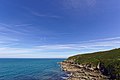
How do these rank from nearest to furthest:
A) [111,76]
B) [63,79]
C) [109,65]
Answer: [111,76], [109,65], [63,79]

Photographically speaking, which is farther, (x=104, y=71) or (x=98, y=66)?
(x=98, y=66)

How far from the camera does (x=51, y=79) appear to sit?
68.1 m

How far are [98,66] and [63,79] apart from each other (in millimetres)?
17591

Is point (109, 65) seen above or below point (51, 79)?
above

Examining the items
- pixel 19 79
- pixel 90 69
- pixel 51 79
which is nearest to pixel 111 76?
pixel 90 69

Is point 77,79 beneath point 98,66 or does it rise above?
beneath

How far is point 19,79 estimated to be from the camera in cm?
7025

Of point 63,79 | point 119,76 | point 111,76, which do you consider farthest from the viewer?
point 63,79

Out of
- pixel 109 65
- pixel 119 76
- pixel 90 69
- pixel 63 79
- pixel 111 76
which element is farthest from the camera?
pixel 90 69

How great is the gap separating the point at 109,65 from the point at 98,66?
994 cm

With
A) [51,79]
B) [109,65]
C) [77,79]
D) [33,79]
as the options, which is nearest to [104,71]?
[109,65]

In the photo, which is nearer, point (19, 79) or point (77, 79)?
point (77, 79)

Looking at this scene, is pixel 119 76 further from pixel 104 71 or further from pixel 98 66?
pixel 98 66

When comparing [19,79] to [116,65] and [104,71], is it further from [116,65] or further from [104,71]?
[116,65]
